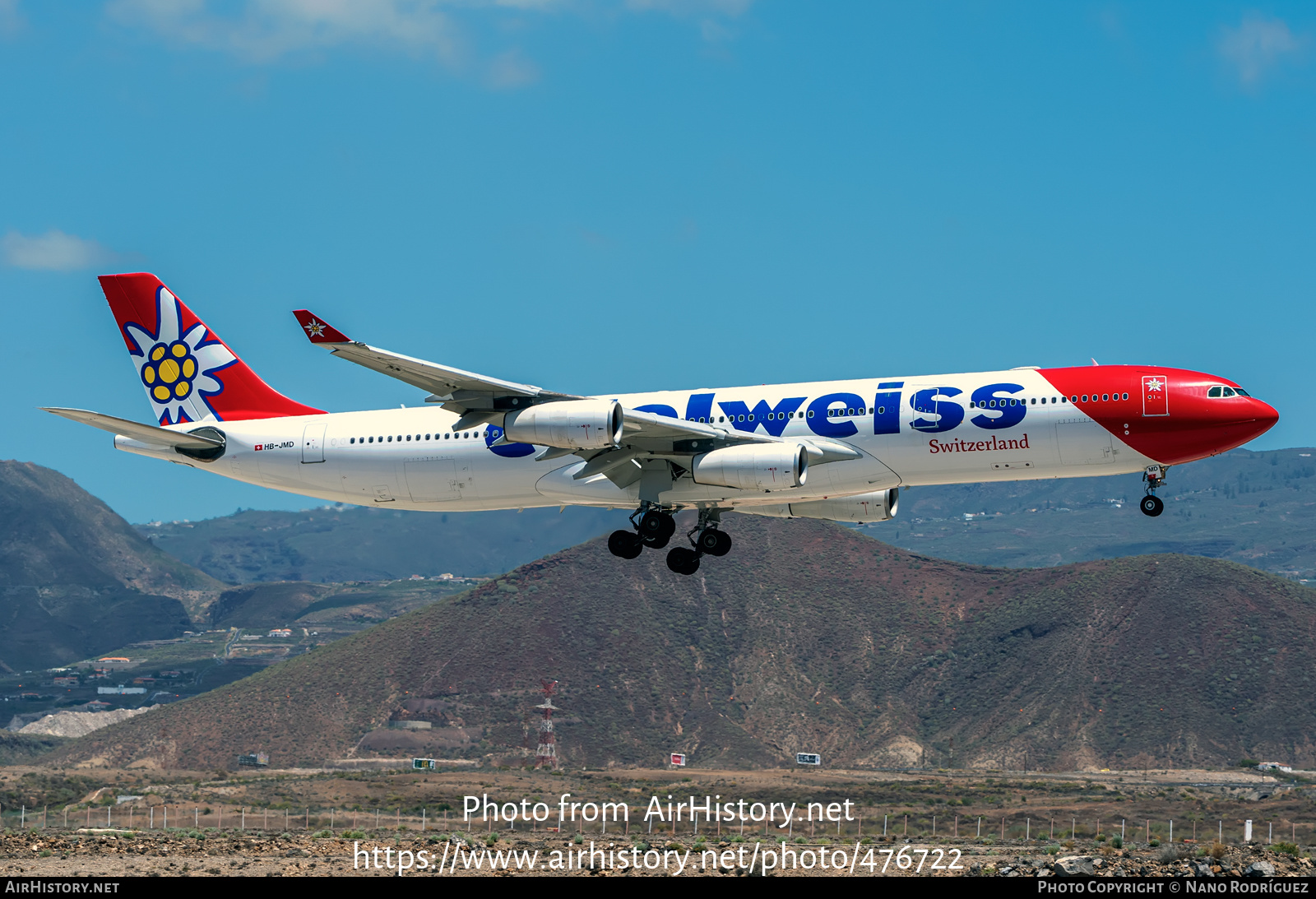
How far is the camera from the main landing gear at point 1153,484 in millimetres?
42062

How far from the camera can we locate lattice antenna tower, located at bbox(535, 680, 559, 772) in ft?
388

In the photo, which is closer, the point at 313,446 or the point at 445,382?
the point at 445,382

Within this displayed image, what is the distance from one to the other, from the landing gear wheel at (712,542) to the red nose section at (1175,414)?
38.3 ft

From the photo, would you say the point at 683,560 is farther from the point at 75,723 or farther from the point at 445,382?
the point at 75,723

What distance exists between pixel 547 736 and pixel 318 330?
87.5 meters

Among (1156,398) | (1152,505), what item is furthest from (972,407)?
(1152,505)

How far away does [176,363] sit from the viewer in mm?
52969

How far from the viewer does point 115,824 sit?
6950 centimetres

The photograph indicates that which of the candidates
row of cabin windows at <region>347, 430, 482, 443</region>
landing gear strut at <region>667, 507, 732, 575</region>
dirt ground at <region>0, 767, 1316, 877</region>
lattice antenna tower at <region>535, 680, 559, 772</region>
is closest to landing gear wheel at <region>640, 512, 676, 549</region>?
landing gear strut at <region>667, 507, 732, 575</region>

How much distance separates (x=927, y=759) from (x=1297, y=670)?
3328cm

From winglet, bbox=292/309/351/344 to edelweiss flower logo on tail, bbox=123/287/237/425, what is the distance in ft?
46.6

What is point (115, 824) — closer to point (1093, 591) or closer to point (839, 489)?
point (839, 489)

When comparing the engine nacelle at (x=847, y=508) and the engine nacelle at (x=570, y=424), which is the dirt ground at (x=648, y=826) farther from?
the engine nacelle at (x=570, y=424)
